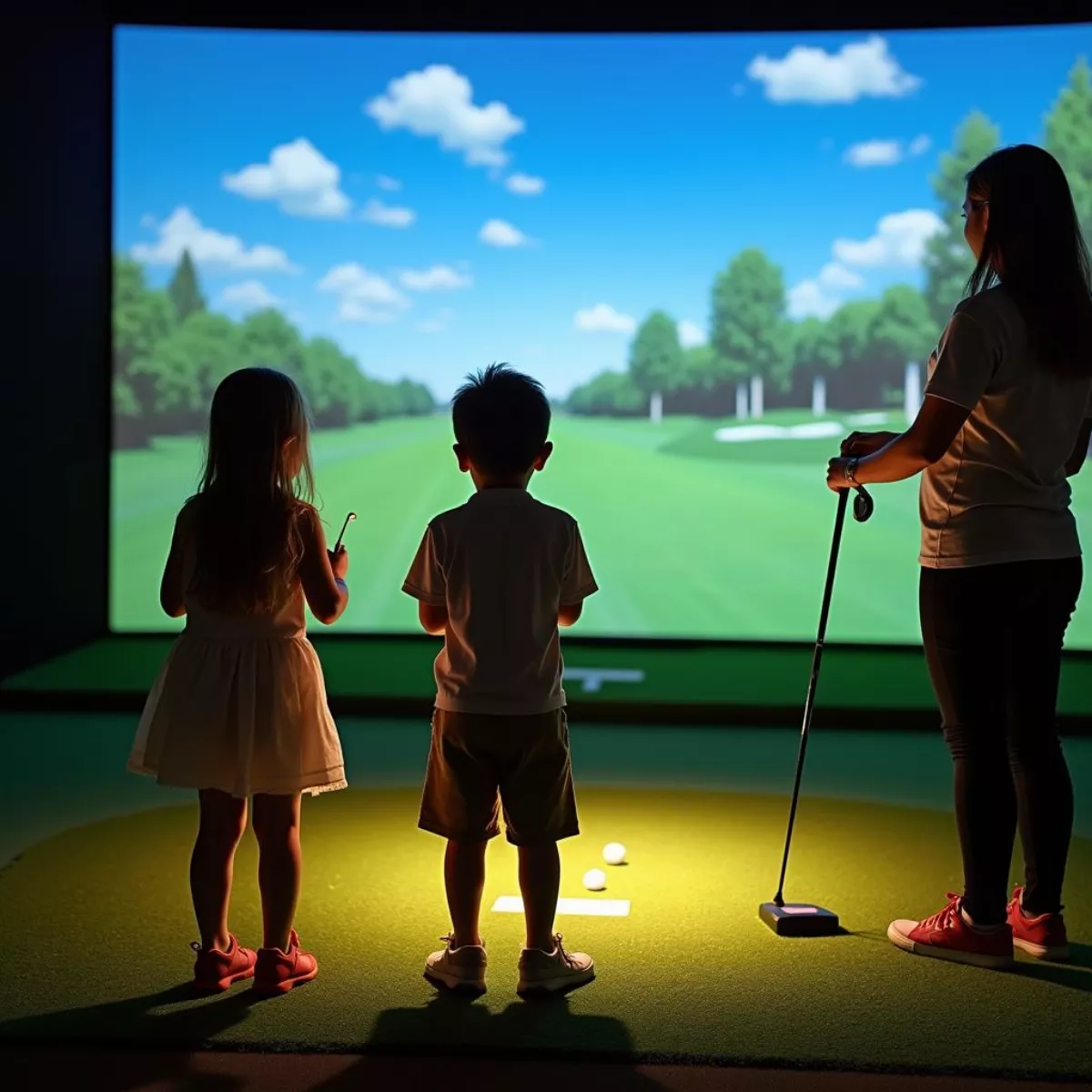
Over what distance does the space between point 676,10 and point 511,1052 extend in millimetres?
5339

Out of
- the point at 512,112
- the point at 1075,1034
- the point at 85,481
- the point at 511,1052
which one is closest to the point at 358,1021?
the point at 511,1052

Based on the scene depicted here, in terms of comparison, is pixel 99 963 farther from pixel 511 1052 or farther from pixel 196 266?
pixel 196 266

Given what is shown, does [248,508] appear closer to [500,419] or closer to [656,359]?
[500,419]

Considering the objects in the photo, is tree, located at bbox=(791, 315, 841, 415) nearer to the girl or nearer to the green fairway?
the green fairway

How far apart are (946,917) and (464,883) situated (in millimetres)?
935

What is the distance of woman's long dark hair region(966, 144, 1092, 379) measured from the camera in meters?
2.54

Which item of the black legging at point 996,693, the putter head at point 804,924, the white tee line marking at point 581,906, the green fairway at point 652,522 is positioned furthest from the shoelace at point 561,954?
the green fairway at point 652,522

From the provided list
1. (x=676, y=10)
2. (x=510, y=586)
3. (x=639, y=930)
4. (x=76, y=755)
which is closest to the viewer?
(x=510, y=586)

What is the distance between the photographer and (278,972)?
8.16ft

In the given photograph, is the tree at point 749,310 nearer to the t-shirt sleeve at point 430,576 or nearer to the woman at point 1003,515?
the woman at point 1003,515

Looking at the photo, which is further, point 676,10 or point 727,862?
point 676,10

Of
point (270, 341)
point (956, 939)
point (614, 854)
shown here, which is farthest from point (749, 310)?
point (956, 939)

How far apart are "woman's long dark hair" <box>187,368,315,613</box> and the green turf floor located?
70 centimetres

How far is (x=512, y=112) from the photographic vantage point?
22.2ft
